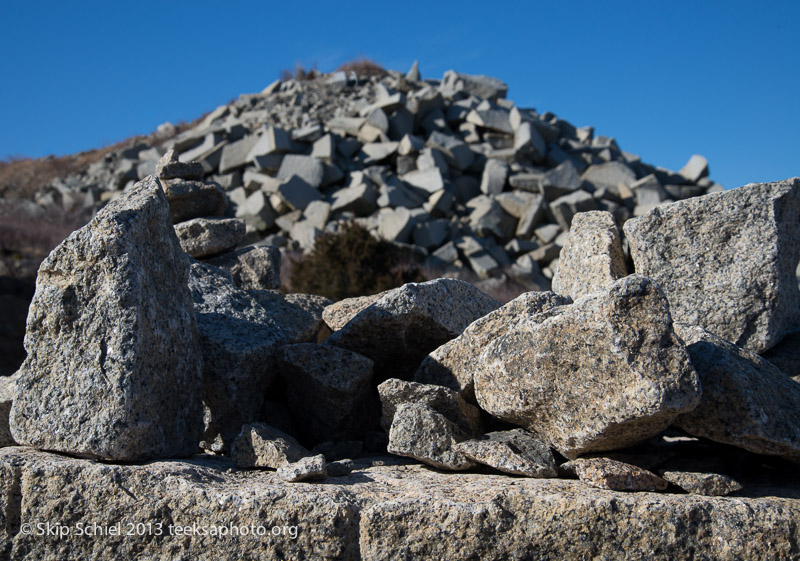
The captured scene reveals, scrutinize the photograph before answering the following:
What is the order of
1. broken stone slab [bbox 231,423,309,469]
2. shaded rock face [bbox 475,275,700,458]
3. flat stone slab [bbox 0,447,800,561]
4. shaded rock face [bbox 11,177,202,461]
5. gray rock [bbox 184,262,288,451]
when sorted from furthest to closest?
gray rock [bbox 184,262,288,451] → broken stone slab [bbox 231,423,309,469] → shaded rock face [bbox 11,177,202,461] → shaded rock face [bbox 475,275,700,458] → flat stone slab [bbox 0,447,800,561]

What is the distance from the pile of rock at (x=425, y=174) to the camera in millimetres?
16547

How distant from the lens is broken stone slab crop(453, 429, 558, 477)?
2.91 meters

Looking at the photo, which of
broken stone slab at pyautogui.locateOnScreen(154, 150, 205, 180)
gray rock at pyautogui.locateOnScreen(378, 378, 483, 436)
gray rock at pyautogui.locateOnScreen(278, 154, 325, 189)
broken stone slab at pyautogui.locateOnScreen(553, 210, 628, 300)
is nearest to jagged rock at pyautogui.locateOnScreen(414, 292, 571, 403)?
gray rock at pyautogui.locateOnScreen(378, 378, 483, 436)

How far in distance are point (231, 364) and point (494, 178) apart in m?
15.4

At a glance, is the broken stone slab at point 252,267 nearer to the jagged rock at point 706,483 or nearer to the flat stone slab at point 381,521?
the flat stone slab at point 381,521

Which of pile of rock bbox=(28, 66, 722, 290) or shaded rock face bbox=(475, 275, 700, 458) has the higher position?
pile of rock bbox=(28, 66, 722, 290)

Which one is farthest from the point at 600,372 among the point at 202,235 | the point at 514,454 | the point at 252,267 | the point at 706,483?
the point at 202,235

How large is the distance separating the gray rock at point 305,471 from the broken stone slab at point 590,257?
173 cm

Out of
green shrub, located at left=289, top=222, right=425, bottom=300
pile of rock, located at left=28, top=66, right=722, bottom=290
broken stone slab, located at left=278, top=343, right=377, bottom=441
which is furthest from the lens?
pile of rock, located at left=28, top=66, right=722, bottom=290

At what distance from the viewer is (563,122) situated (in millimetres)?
24516

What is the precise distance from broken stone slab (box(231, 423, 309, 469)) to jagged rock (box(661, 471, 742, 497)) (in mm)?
1525

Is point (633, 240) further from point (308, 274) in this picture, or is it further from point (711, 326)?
point (308, 274)

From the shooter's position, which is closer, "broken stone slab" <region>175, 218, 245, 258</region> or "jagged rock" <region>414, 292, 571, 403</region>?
"jagged rock" <region>414, 292, 571, 403</region>

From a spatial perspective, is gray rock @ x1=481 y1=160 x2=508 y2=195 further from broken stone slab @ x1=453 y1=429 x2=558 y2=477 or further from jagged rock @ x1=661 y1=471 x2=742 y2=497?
jagged rock @ x1=661 y1=471 x2=742 y2=497
